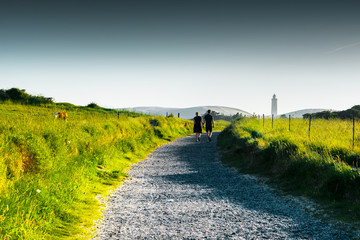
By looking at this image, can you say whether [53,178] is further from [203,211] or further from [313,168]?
[313,168]

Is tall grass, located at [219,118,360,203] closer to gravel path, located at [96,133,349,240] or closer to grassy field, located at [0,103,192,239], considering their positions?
gravel path, located at [96,133,349,240]

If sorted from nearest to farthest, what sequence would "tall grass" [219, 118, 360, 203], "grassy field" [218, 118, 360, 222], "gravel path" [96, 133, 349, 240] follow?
"gravel path" [96, 133, 349, 240]
"grassy field" [218, 118, 360, 222]
"tall grass" [219, 118, 360, 203]

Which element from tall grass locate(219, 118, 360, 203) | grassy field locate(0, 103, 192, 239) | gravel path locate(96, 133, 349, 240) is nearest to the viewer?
grassy field locate(0, 103, 192, 239)

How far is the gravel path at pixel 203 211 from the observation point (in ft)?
17.1

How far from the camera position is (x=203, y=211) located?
653cm

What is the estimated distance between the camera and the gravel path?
5.21 metres

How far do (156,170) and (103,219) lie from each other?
597 cm

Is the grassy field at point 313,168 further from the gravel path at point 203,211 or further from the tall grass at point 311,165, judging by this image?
the gravel path at point 203,211

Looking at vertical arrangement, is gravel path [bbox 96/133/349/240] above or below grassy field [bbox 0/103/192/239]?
below

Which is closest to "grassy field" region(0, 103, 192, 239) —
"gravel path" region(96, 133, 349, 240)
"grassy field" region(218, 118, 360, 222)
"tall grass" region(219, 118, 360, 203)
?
"gravel path" region(96, 133, 349, 240)

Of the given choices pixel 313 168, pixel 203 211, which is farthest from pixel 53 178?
pixel 313 168

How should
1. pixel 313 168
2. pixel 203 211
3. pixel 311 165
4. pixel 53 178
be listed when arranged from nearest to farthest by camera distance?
pixel 203 211 → pixel 53 178 → pixel 313 168 → pixel 311 165

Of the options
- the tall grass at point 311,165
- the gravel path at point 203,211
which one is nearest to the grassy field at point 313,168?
the tall grass at point 311,165

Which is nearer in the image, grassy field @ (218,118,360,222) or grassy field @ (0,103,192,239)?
grassy field @ (0,103,192,239)
